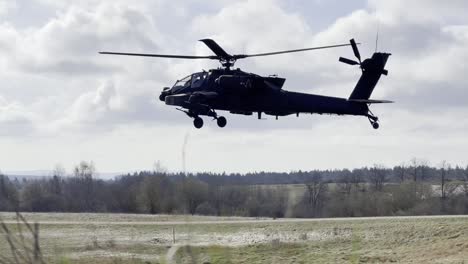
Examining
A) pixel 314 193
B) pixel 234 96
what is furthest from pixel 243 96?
pixel 314 193

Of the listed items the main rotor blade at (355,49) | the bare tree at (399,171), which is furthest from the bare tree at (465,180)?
the main rotor blade at (355,49)

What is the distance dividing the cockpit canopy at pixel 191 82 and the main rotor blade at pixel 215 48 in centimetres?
86

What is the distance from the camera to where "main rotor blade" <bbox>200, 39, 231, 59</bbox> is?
27.4 m

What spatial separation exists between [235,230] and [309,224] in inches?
163

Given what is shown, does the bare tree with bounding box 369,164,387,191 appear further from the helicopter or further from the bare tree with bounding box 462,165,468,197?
the helicopter

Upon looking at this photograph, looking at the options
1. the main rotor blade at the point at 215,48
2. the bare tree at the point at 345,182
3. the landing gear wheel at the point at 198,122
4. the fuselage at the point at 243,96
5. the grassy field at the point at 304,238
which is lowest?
the grassy field at the point at 304,238

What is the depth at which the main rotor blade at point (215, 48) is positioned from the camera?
27.4 m

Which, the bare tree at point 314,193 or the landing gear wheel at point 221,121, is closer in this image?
the landing gear wheel at point 221,121

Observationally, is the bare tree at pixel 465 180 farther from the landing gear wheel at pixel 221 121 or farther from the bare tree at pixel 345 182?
the landing gear wheel at pixel 221 121

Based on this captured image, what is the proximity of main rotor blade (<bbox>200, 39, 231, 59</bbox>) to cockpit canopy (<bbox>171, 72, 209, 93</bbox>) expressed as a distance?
0.86m

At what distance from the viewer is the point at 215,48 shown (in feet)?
92.6

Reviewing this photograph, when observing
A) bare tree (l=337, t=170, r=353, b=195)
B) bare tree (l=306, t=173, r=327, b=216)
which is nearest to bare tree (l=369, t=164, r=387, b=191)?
bare tree (l=337, t=170, r=353, b=195)

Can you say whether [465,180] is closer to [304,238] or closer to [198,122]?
[304,238]

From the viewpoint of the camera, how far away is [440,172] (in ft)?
372
